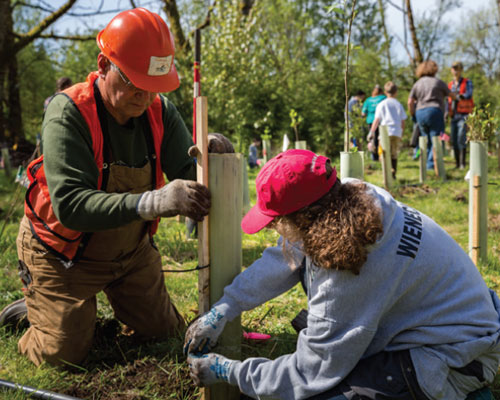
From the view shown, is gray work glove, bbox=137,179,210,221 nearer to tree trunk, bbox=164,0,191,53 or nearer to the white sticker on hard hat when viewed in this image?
the white sticker on hard hat

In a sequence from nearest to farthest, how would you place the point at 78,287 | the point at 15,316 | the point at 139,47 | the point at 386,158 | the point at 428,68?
the point at 139,47 → the point at 78,287 → the point at 15,316 → the point at 386,158 → the point at 428,68

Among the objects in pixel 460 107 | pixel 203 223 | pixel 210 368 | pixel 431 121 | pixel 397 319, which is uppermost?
pixel 460 107

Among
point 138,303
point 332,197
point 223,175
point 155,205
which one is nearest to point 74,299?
point 138,303

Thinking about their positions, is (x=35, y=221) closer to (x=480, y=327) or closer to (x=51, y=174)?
(x=51, y=174)

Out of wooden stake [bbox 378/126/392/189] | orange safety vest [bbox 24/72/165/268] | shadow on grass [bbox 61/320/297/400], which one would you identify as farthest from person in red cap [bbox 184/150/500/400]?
wooden stake [bbox 378/126/392/189]

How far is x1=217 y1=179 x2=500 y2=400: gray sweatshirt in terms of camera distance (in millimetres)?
1700

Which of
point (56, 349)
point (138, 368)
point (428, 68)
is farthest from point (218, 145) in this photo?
point (428, 68)

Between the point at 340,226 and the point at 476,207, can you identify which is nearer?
the point at 340,226

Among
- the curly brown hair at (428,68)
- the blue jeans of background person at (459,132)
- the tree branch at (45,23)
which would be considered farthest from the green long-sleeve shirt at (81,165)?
the tree branch at (45,23)

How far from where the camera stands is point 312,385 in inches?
70.0

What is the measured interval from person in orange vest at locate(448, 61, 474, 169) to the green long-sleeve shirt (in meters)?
7.30

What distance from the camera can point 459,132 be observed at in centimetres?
858

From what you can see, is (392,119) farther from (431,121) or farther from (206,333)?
(206,333)

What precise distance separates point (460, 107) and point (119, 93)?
7813mm
